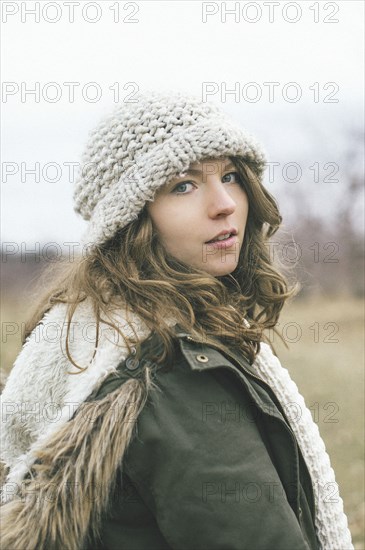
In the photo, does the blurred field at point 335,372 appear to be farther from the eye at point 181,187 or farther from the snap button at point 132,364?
the snap button at point 132,364

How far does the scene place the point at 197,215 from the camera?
6.16ft

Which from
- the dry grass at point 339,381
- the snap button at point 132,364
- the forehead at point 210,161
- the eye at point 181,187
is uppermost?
the forehead at point 210,161

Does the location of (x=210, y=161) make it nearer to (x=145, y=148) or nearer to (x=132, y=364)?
(x=145, y=148)

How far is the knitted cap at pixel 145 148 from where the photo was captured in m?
1.84

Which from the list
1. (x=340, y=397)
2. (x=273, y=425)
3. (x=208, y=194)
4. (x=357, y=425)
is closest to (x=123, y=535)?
(x=273, y=425)

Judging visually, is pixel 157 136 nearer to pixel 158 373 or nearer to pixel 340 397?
pixel 158 373

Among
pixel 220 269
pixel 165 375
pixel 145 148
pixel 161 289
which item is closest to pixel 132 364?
pixel 165 375

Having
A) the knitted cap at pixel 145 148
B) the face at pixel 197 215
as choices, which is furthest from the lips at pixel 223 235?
the knitted cap at pixel 145 148

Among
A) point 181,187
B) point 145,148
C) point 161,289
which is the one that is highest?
point 145,148

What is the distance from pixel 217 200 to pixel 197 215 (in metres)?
0.07

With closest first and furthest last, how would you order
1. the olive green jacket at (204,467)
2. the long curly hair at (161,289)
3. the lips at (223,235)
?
1. the olive green jacket at (204,467)
2. the long curly hair at (161,289)
3. the lips at (223,235)

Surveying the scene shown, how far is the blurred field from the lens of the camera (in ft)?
17.1

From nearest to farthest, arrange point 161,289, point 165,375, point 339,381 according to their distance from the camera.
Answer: point 165,375 → point 161,289 → point 339,381

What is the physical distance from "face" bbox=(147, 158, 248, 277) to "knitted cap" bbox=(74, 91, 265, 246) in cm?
4
